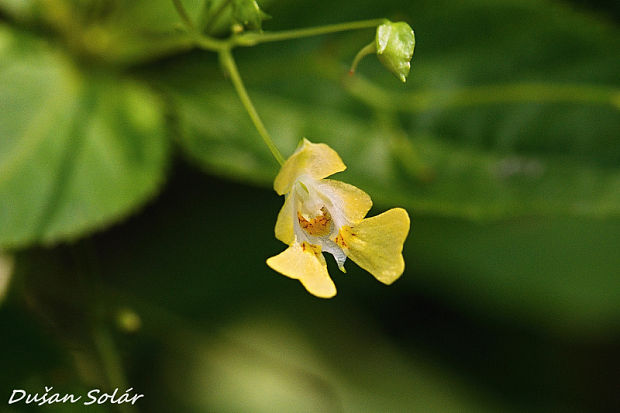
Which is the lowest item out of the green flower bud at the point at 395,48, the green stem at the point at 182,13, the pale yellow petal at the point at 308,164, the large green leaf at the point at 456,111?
the pale yellow petal at the point at 308,164

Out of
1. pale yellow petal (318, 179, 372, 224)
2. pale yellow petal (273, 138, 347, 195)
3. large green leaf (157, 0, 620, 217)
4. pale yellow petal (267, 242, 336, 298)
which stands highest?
large green leaf (157, 0, 620, 217)

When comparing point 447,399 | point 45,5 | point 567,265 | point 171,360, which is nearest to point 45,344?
point 171,360

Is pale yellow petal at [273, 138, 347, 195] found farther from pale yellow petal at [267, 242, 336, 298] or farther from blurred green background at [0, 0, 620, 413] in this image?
blurred green background at [0, 0, 620, 413]

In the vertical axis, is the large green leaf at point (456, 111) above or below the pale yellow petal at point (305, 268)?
above

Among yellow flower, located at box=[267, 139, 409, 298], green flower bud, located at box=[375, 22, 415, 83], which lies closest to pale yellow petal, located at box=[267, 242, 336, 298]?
yellow flower, located at box=[267, 139, 409, 298]

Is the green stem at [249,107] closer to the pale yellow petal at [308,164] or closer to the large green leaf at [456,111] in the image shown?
the pale yellow petal at [308,164]

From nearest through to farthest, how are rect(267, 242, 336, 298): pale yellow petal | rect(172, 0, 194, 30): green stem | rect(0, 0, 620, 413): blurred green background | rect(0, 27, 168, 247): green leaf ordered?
rect(267, 242, 336, 298): pale yellow petal < rect(172, 0, 194, 30): green stem < rect(0, 27, 168, 247): green leaf < rect(0, 0, 620, 413): blurred green background

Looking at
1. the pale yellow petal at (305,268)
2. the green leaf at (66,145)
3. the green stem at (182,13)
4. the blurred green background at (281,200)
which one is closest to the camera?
the pale yellow petal at (305,268)

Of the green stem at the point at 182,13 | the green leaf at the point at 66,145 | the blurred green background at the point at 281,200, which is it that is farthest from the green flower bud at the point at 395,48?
the green leaf at the point at 66,145
